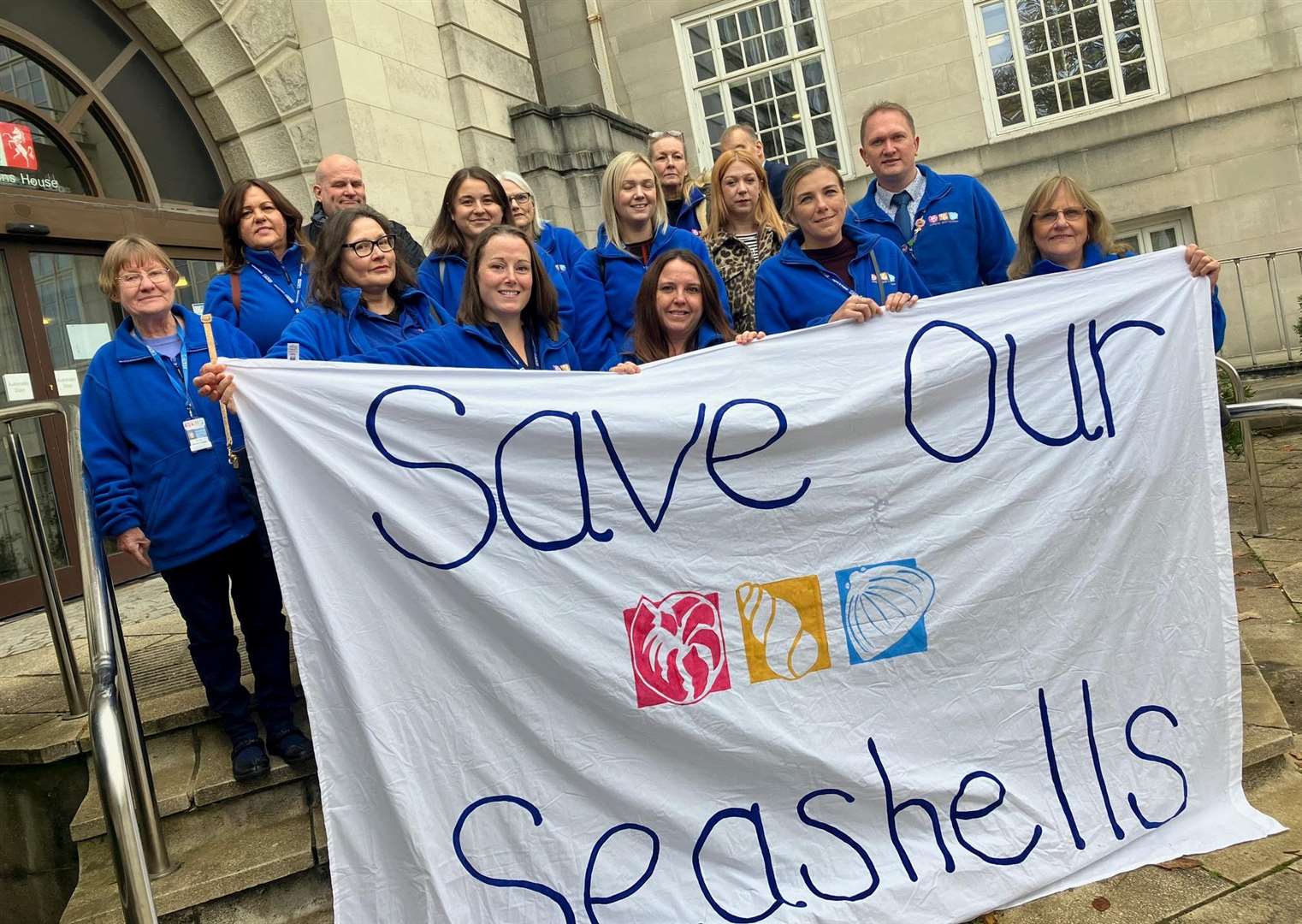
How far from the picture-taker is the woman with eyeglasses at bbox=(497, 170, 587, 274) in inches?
153

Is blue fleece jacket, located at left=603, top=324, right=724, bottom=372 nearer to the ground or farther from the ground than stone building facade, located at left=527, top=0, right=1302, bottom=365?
nearer to the ground

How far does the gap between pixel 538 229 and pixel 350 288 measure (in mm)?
1218

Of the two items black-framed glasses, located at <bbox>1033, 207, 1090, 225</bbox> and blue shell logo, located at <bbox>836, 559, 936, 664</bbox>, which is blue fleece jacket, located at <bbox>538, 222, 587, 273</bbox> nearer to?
black-framed glasses, located at <bbox>1033, 207, 1090, 225</bbox>

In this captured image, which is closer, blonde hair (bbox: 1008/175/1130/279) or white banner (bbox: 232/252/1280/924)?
white banner (bbox: 232/252/1280/924)

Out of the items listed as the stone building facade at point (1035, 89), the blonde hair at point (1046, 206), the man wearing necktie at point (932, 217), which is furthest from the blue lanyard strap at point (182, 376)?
the stone building facade at point (1035, 89)

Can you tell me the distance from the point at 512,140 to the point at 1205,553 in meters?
6.87

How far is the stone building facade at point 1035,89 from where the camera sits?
10375 mm

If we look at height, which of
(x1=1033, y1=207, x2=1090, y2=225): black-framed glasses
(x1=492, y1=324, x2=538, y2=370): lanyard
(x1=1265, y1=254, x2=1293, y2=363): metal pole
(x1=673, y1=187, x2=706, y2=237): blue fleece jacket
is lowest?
(x1=1265, y1=254, x2=1293, y2=363): metal pole

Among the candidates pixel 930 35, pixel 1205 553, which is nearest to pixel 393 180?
pixel 1205 553

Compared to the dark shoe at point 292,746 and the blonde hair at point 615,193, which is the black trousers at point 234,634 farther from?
the blonde hair at point 615,193

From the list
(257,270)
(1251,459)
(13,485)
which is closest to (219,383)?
(257,270)

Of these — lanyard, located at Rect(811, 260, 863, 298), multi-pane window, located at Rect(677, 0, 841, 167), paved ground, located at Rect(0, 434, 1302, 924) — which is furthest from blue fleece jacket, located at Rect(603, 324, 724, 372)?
multi-pane window, located at Rect(677, 0, 841, 167)

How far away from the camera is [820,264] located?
3160mm

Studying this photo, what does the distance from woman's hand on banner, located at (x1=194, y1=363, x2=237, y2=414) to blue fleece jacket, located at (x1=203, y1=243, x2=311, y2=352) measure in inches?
28.4
